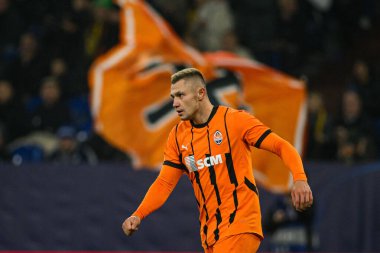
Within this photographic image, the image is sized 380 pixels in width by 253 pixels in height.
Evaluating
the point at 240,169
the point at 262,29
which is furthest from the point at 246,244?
the point at 262,29

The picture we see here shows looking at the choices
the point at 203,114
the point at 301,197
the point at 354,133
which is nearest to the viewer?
the point at 301,197

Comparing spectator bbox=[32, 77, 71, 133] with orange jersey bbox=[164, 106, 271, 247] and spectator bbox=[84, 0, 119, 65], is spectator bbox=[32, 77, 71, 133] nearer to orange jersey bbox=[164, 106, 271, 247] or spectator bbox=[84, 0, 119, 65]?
spectator bbox=[84, 0, 119, 65]

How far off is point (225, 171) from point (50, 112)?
7.55 m

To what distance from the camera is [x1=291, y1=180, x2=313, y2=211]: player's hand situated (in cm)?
612

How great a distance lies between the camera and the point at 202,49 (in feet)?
49.4

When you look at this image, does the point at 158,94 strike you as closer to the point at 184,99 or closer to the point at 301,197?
the point at 184,99

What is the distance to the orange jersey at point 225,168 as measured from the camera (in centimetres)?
675

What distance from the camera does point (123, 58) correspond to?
41.0ft

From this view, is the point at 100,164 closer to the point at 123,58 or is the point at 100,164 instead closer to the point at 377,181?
the point at 123,58

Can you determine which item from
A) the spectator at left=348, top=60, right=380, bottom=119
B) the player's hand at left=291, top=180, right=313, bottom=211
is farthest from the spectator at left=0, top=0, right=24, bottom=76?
the player's hand at left=291, top=180, right=313, bottom=211

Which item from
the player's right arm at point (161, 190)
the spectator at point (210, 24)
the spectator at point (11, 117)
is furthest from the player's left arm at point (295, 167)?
the spectator at point (210, 24)

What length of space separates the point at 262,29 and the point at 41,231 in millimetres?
5383

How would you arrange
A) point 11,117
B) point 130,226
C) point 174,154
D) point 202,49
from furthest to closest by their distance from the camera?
point 202,49
point 11,117
point 174,154
point 130,226

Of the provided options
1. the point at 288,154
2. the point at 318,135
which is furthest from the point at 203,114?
the point at 318,135
